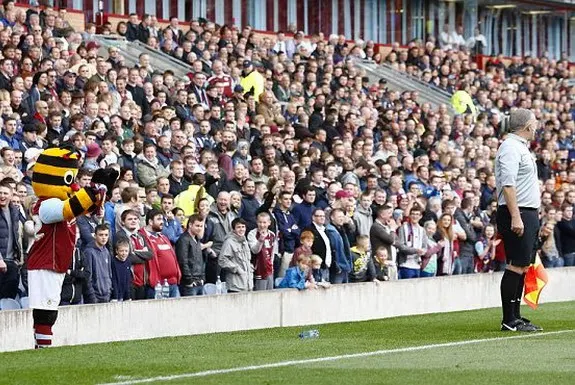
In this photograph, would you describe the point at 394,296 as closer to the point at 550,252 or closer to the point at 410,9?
the point at 550,252

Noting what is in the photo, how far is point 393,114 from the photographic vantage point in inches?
1234

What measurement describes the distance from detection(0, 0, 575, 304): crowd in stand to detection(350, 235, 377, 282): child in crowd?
0.02m

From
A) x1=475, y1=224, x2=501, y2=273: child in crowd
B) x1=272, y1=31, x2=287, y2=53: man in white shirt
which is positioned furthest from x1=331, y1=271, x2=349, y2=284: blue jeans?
x1=272, y1=31, x2=287, y2=53: man in white shirt

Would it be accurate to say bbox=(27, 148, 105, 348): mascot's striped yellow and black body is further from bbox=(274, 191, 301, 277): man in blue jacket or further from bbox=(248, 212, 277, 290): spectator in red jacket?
bbox=(274, 191, 301, 277): man in blue jacket

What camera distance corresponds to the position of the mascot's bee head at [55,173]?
44.1 ft

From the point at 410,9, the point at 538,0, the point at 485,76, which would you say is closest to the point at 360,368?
the point at 485,76

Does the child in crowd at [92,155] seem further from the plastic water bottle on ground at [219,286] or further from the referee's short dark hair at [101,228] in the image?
the referee's short dark hair at [101,228]

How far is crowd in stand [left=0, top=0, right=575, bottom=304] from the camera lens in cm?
1839

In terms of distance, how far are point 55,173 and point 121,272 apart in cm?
402

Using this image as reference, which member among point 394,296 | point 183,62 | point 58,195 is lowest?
point 394,296

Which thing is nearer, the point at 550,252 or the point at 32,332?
the point at 32,332

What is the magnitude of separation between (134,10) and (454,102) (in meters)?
7.89

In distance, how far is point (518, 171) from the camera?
14.7 m

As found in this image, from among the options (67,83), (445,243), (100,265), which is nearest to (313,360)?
(100,265)
